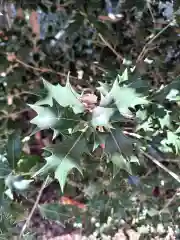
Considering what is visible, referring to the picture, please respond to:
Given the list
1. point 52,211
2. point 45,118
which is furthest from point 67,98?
point 52,211

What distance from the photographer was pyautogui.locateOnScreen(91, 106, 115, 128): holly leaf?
1012mm

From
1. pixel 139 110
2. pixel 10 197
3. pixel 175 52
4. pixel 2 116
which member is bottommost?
pixel 10 197

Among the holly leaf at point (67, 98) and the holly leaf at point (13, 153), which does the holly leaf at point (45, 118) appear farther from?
the holly leaf at point (13, 153)

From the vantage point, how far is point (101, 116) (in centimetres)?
102

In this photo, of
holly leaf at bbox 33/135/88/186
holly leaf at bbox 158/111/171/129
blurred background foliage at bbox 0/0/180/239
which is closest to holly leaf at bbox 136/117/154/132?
holly leaf at bbox 158/111/171/129

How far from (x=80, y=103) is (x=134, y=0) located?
0.64 meters

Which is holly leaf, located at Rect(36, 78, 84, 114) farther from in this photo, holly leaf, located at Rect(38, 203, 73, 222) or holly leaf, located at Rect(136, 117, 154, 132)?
holly leaf, located at Rect(38, 203, 73, 222)

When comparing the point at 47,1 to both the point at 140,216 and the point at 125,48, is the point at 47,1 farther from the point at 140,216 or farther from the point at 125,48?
the point at 140,216

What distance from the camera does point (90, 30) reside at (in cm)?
201

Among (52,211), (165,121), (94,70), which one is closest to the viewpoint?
(165,121)

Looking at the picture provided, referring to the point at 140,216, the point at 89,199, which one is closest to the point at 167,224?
the point at 140,216

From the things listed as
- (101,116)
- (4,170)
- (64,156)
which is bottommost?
(4,170)

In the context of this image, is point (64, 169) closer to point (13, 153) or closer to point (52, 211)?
point (13, 153)

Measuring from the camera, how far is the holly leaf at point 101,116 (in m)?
1.01
